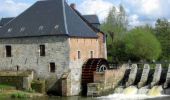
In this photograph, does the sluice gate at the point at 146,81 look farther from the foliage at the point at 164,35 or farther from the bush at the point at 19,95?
the foliage at the point at 164,35

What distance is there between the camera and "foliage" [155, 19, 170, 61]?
59.9 metres

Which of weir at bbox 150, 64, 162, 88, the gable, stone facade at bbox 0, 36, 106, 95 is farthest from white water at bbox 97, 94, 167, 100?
the gable

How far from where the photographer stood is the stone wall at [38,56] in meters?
37.9

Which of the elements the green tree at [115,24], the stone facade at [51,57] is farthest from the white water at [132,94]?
the green tree at [115,24]

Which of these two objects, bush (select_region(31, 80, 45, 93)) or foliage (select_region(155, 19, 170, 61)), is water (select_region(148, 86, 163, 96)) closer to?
bush (select_region(31, 80, 45, 93))

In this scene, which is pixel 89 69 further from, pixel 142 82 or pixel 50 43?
pixel 142 82

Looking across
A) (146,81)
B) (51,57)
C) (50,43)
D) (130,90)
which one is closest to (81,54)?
(51,57)

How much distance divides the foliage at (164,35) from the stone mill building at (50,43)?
19809 millimetres

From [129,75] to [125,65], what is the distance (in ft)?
5.49

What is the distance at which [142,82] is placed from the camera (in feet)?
130

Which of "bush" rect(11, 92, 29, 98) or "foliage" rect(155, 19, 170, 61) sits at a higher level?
"foliage" rect(155, 19, 170, 61)

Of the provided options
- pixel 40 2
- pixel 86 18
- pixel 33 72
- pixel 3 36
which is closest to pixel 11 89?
pixel 33 72

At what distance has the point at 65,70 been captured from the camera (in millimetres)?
37812

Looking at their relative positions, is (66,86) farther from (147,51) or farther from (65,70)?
(147,51)
